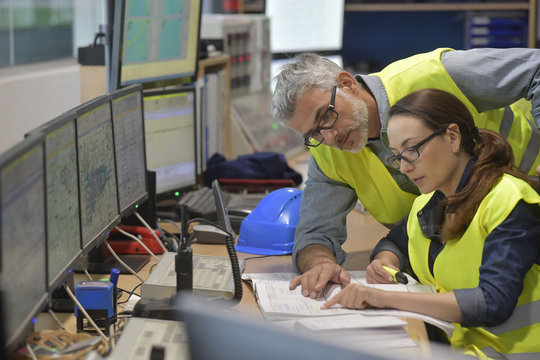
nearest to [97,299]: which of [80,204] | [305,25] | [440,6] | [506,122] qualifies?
[80,204]

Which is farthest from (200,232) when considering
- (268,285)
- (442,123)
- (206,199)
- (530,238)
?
(530,238)

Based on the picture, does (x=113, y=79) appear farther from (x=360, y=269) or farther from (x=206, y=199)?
(x=360, y=269)

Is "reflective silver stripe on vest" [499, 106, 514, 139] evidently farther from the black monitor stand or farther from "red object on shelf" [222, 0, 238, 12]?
"red object on shelf" [222, 0, 238, 12]

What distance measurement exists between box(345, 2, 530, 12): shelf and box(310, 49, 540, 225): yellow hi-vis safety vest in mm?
2566

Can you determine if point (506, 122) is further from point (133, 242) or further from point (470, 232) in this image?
point (133, 242)

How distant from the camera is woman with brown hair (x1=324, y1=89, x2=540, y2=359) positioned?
140 cm

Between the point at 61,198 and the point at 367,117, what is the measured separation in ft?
2.76

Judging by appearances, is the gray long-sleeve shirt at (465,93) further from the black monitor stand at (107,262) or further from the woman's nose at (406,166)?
the black monitor stand at (107,262)

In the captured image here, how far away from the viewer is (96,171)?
162cm

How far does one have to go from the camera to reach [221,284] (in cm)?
158

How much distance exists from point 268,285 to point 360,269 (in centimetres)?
32

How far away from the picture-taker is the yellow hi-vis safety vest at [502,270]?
144 centimetres

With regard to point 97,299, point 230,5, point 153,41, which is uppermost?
point 230,5

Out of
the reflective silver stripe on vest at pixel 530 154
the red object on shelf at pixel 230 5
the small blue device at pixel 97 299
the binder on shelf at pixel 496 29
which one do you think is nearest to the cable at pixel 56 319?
the small blue device at pixel 97 299
